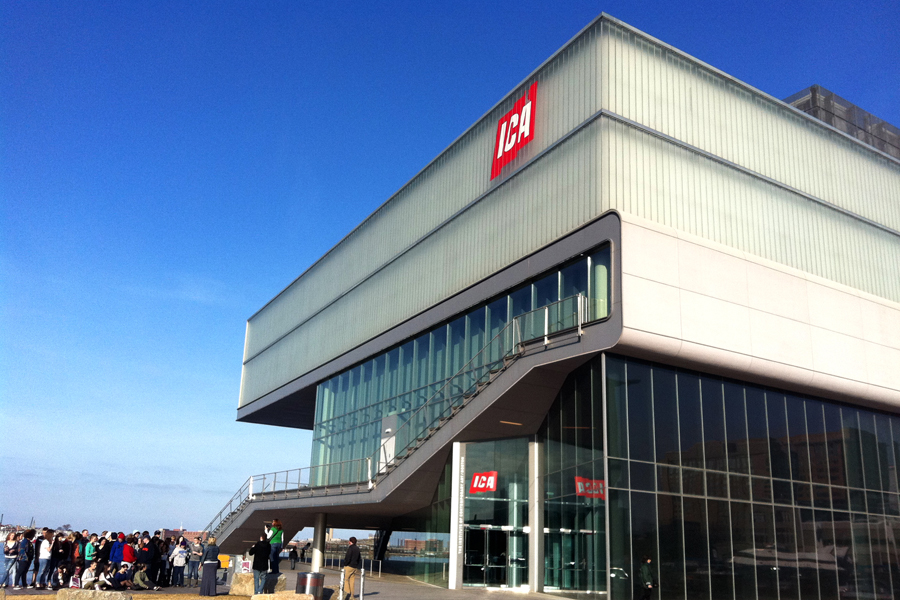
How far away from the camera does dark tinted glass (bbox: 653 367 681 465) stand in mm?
23656

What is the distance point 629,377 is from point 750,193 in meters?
9.37

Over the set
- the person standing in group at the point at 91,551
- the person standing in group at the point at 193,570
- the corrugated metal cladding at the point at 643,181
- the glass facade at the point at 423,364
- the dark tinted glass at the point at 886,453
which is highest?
the corrugated metal cladding at the point at 643,181

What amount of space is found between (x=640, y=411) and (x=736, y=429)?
4.25 m

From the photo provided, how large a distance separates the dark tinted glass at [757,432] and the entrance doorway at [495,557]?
8131 mm

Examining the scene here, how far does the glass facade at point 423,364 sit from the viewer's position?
25109mm

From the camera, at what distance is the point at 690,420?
2452 cm

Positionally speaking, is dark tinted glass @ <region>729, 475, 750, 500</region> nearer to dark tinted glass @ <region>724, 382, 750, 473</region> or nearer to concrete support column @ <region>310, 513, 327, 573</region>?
dark tinted glass @ <region>724, 382, 750, 473</region>

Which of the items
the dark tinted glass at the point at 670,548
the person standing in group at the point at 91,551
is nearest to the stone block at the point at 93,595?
the person standing in group at the point at 91,551

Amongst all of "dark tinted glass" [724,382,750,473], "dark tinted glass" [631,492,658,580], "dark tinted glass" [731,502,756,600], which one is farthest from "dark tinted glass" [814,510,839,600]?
"dark tinted glass" [631,492,658,580]

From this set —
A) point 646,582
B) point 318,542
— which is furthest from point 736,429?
point 318,542

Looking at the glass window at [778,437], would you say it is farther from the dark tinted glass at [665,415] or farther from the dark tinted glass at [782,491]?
the dark tinted glass at [665,415]

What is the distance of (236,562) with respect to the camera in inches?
1025

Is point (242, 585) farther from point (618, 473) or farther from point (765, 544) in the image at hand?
point (765, 544)

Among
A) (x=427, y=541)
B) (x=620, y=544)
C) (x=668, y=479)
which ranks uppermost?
(x=668, y=479)
